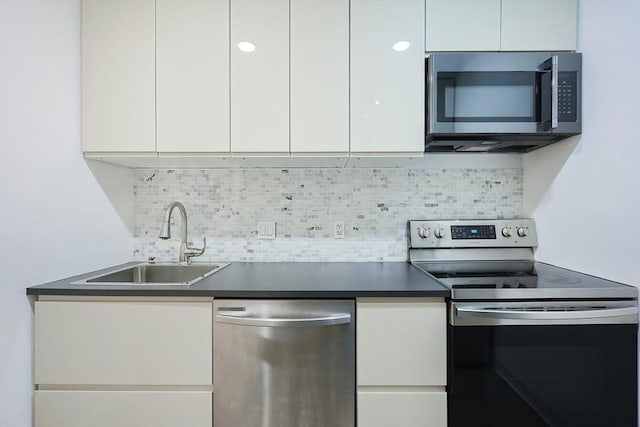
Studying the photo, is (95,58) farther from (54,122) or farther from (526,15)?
(526,15)

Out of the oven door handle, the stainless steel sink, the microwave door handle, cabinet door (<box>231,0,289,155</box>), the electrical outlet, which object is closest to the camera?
the oven door handle

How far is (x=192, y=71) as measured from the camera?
149 cm

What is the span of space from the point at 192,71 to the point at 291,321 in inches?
47.3

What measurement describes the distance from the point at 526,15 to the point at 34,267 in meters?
2.36

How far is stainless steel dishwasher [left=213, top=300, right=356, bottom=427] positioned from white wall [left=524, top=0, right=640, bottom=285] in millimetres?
1056

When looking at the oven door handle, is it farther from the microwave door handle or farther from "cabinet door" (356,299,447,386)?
the microwave door handle

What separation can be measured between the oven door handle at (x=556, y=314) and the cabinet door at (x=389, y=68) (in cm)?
76

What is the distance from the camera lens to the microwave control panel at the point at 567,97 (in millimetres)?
1396

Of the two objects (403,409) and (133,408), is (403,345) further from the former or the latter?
(133,408)

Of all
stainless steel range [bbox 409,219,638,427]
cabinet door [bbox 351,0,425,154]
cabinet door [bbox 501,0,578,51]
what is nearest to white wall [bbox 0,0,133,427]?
cabinet door [bbox 351,0,425,154]

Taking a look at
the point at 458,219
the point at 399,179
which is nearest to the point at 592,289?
the point at 458,219

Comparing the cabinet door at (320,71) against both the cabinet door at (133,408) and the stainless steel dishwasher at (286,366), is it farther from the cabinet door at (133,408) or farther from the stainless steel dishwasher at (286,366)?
the cabinet door at (133,408)

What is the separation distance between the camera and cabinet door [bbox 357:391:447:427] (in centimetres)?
122

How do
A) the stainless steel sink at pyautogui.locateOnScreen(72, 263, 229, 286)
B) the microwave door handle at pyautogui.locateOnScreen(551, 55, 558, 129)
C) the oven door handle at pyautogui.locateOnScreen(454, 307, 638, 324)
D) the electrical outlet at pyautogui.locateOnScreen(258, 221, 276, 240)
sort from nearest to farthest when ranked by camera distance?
the oven door handle at pyautogui.locateOnScreen(454, 307, 638, 324)
the microwave door handle at pyautogui.locateOnScreen(551, 55, 558, 129)
the stainless steel sink at pyautogui.locateOnScreen(72, 263, 229, 286)
the electrical outlet at pyautogui.locateOnScreen(258, 221, 276, 240)
